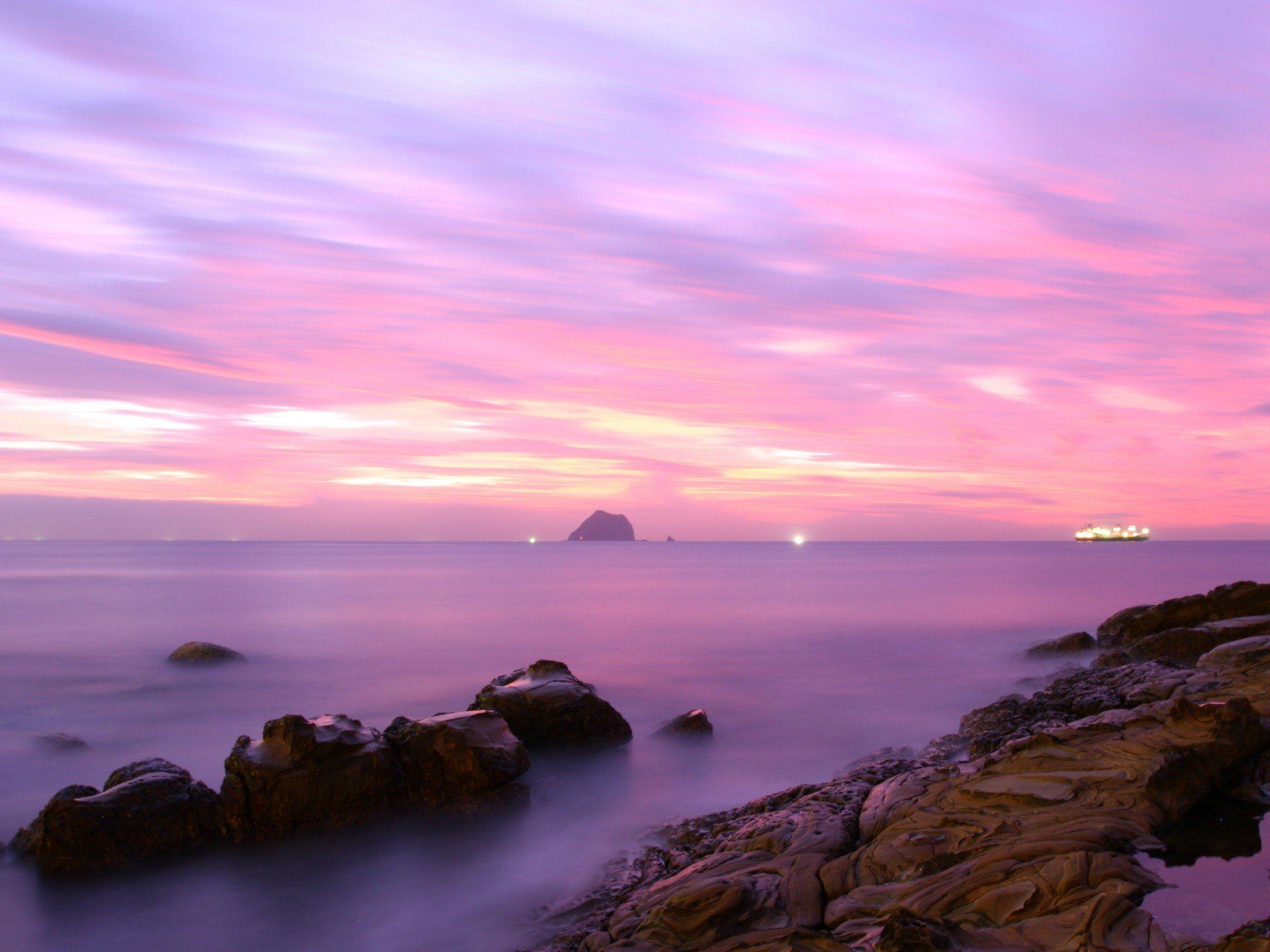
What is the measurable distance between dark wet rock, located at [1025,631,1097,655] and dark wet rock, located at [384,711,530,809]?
1594cm

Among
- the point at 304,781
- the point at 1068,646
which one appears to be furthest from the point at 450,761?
the point at 1068,646

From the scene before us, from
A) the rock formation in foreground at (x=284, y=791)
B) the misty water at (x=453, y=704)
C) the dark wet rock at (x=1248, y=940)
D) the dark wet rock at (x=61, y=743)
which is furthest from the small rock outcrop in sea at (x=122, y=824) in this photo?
the dark wet rock at (x=1248, y=940)

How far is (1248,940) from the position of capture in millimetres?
4039

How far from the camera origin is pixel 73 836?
880 centimetres

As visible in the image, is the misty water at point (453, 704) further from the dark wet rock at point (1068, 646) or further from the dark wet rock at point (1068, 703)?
the dark wet rock at point (1068, 703)

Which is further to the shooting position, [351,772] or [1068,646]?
[1068,646]

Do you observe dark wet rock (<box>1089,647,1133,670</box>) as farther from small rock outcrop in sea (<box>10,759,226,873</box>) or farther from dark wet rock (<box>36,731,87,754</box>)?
dark wet rock (<box>36,731,87,754</box>)

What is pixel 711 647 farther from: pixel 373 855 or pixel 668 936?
pixel 668 936

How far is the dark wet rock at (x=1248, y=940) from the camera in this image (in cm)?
398

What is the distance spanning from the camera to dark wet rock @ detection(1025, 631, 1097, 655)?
21062mm

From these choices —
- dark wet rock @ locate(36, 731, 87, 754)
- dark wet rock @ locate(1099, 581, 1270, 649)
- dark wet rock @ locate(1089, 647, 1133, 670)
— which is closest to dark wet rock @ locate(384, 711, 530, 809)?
dark wet rock @ locate(36, 731, 87, 754)

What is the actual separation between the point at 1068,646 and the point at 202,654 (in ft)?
73.1

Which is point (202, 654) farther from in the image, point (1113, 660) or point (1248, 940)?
point (1248, 940)

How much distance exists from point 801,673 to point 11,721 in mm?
17556
